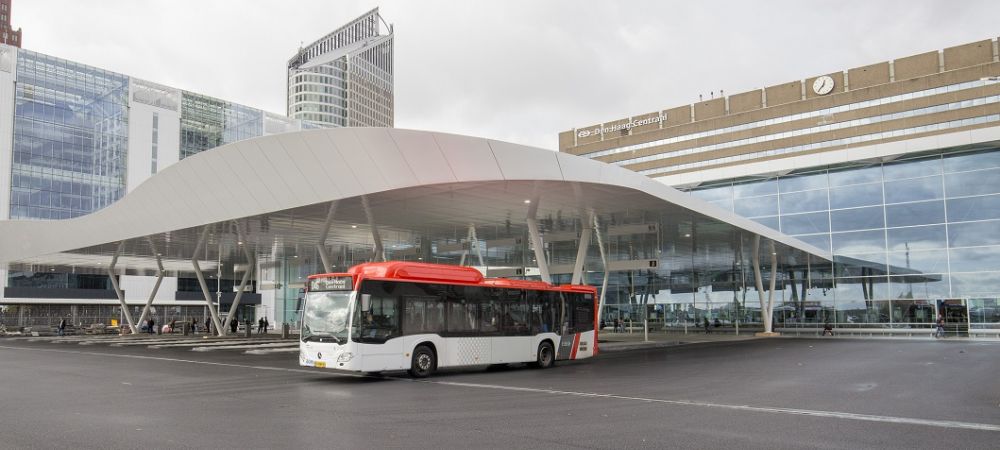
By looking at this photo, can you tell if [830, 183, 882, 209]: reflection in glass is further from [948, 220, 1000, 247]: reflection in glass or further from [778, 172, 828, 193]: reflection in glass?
[948, 220, 1000, 247]: reflection in glass

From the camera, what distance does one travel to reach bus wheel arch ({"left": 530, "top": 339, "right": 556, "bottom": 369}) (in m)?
20.7

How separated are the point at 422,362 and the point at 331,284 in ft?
9.34

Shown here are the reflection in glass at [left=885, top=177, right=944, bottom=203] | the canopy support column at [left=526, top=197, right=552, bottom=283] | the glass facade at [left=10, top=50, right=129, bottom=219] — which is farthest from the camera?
the glass facade at [left=10, top=50, right=129, bottom=219]

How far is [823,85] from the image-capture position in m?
81.6

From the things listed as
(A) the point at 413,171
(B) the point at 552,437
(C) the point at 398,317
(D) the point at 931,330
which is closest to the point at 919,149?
(D) the point at 931,330

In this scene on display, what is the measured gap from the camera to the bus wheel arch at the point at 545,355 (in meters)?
20.7

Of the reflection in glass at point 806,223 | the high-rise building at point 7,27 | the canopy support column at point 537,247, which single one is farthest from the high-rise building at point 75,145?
the high-rise building at point 7,27

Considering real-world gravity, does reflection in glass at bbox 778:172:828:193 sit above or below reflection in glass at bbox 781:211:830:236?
above

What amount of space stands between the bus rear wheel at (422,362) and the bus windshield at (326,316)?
194cm

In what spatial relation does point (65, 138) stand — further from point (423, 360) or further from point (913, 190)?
point (913, 190)

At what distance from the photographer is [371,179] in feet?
71.7

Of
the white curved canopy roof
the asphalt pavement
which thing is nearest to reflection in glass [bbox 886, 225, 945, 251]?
the white curved canopy roof

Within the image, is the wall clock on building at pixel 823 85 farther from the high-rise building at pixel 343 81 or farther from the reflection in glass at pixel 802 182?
the high-rise building at pixel 343 81

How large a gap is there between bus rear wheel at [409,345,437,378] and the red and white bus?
2 centimetres
